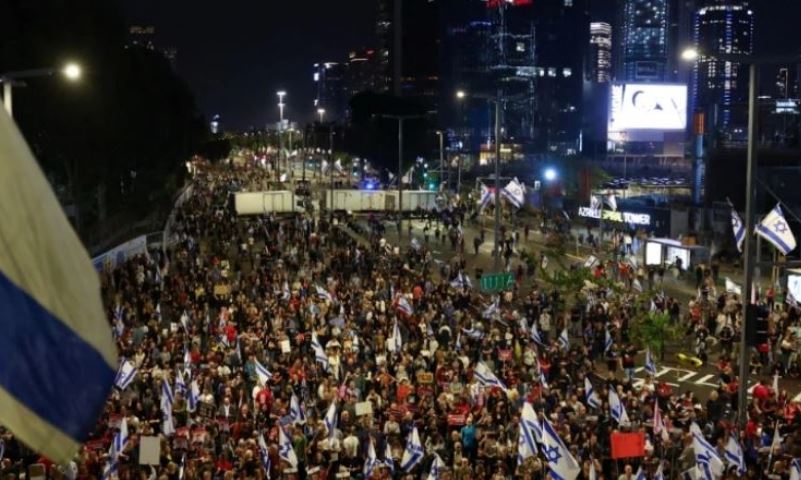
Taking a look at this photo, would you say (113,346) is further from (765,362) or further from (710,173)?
(710,173)

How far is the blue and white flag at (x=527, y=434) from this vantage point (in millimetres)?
14359

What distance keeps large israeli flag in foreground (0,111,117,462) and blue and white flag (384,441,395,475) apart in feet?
36.1

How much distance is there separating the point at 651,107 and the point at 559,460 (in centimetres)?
5852

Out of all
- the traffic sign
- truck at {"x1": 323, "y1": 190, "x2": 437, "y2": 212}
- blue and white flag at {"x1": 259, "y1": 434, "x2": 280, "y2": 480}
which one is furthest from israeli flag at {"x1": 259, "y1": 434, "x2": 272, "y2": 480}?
truck at {"x1": 323, "y1": 190, "x2": 437, "y2": 212}

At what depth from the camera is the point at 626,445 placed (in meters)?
14.4

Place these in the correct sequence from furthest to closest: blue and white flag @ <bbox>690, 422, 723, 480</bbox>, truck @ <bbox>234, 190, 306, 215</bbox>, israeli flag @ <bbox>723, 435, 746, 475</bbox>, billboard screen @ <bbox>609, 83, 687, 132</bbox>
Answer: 1. truck @ <bbox>234, 190, 306, 215</bbox>
2. billboard screen @ <bbox>609, 83, 687, 132</bbox>
3. israeli flag @ <bbox>723, 435, 746, 475</bbox>
4. blue and white flag @ <bbox>690, 422, 723, 480</bbox>

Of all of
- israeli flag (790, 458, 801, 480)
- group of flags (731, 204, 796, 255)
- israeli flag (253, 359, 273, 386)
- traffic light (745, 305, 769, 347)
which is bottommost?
israeli flag (253, 359, 273, 386)

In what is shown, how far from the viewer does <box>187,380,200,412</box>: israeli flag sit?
1777 cm

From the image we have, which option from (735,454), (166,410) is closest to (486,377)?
(735,454)

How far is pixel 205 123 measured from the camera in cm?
8488

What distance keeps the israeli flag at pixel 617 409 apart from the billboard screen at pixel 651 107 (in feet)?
176

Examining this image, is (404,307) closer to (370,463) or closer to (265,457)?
(265,457)

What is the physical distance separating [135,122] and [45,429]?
50.6 metres

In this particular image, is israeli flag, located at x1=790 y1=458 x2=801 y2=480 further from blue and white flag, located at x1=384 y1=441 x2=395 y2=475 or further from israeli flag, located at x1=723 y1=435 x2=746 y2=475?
blue and white flag, located at x1=384 y1=441 x2=395 y2=475
